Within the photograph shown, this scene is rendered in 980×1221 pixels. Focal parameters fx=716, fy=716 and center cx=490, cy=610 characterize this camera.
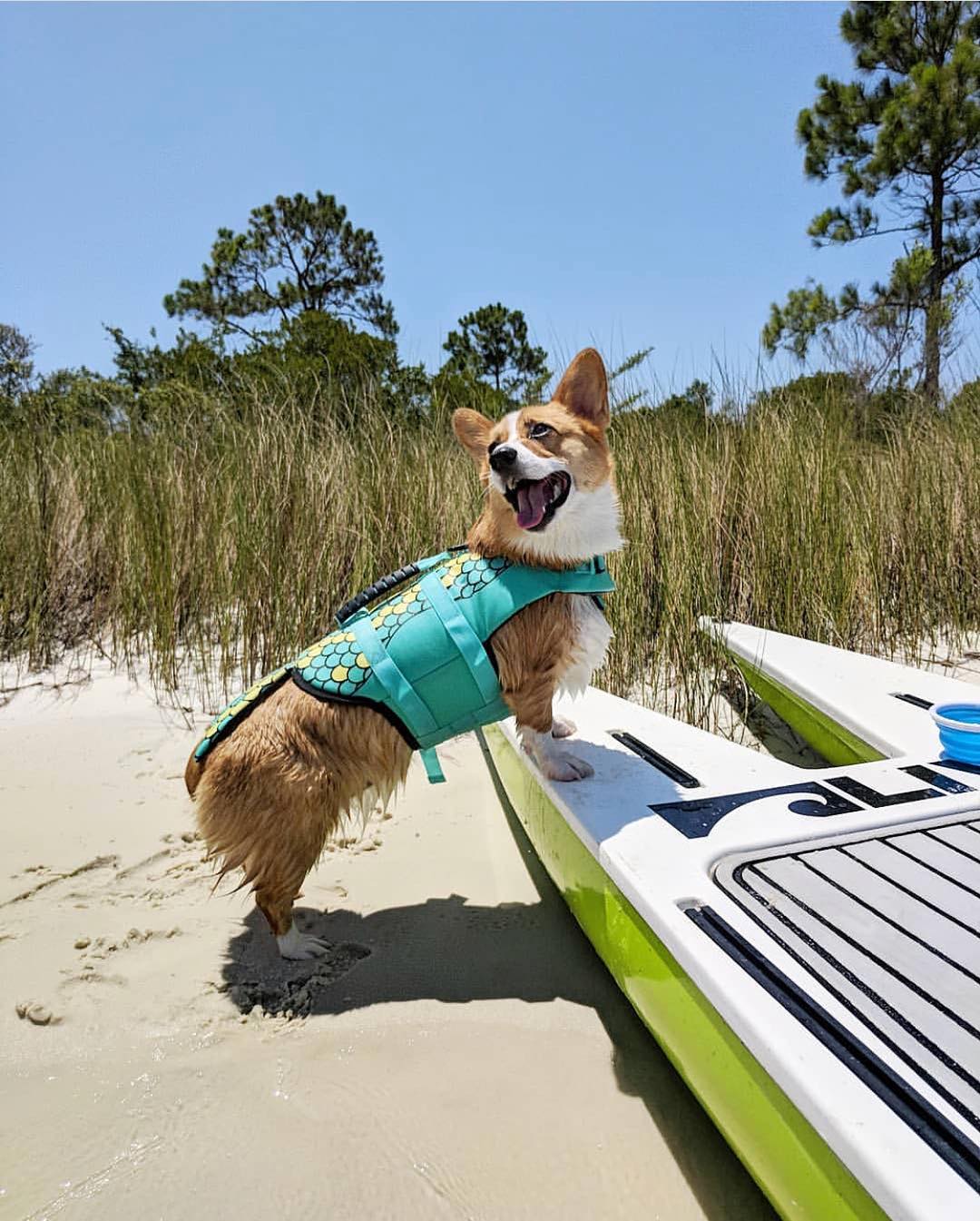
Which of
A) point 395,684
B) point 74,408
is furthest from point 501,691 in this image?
point 74,408

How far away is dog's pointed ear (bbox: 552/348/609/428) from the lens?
1.85m

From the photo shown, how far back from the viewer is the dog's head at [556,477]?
1.75 meters

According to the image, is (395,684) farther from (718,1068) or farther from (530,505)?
(718,1068)

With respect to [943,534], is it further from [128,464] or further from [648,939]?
[128,464]

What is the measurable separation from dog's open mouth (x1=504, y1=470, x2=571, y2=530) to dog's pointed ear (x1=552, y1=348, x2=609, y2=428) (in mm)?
238

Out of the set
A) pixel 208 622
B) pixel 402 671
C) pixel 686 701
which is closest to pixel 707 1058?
pixel 402 671

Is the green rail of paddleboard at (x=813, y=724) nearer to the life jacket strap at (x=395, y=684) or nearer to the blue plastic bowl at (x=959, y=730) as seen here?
the blue plastic bowl at (x=959, y=730)

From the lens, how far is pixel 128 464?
14.9ft

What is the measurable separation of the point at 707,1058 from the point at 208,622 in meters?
3.58

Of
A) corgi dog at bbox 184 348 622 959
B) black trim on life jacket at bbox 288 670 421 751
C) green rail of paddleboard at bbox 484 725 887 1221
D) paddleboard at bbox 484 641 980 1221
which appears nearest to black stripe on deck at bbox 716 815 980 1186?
paddleboard at bbox 484 641 980 1221

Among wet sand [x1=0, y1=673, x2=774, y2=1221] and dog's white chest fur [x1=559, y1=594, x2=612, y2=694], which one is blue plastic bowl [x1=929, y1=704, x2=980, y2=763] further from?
wet sand [x1=0, y1=673, x2=774, y2=1221]

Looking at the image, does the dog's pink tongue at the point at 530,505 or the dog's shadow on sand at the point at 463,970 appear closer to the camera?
the dog's shadow on sand at the point at 463,970

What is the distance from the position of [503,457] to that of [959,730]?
1479 millimetres

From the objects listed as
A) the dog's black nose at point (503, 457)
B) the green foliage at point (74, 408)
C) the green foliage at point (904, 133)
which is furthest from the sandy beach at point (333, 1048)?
the green foliage at point (904, 133)
